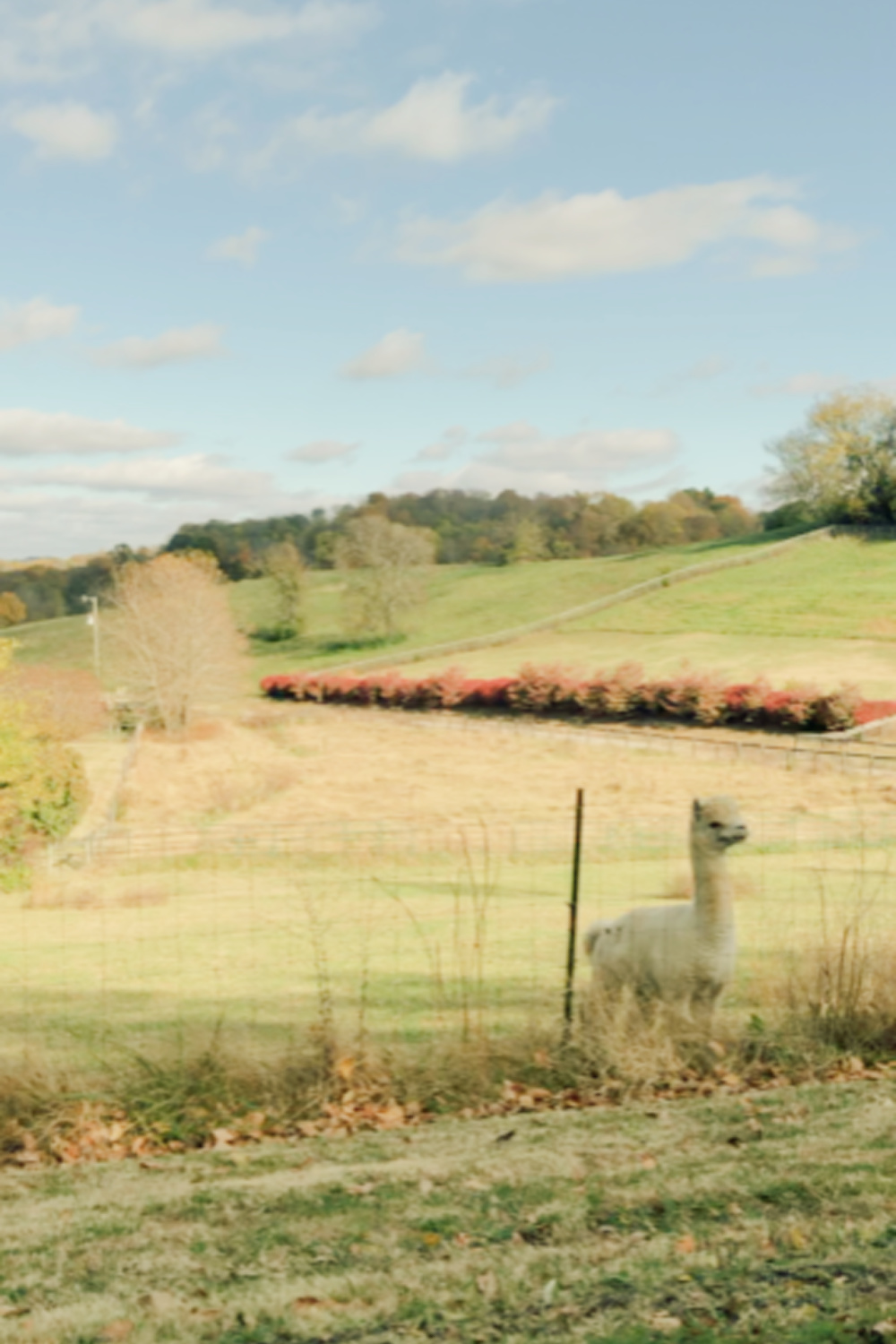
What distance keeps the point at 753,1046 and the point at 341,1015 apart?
382 cm

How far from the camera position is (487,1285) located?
445cm

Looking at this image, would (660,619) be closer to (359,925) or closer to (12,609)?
(359,925)

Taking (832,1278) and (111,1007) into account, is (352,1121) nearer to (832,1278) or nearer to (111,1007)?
(832,1278)

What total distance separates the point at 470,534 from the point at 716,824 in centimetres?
10546

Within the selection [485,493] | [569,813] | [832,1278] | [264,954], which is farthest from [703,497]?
[832,1278]

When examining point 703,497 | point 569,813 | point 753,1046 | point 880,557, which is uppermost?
point 703,497

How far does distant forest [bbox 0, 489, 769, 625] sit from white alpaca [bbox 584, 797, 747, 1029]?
85487 mm

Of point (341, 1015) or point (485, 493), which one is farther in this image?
point (485, 493)

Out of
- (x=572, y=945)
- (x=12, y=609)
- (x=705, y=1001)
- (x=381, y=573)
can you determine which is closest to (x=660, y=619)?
(x=381, y=573)

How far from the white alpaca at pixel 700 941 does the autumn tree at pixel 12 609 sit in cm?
10601

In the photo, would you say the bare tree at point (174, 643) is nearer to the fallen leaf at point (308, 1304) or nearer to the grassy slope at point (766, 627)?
the grassy slope at point (766, 627)

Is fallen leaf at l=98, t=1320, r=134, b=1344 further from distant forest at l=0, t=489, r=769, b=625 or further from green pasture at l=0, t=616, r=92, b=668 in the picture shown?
distant forest at l=0, t=489, r=769, b=625

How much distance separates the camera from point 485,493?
445 ft

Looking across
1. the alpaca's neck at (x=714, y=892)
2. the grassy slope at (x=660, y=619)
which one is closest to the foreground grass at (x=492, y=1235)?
the alpaca's neck at (x=714, y=892)
